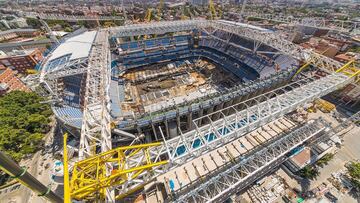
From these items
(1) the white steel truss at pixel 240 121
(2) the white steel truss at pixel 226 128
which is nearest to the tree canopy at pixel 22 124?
(2) the white steel truss at pixel 226 128

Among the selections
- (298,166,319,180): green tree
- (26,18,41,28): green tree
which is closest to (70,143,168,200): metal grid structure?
(298,166,319,180): green tree

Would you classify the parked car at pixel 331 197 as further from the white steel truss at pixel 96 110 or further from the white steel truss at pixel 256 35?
the white steel truss at pixel 96 110

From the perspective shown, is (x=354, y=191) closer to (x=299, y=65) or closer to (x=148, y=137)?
(x=299, y=65)

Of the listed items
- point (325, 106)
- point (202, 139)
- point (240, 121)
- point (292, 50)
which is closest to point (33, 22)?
point (202, 139)

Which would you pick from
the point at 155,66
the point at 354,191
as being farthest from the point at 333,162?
the point at 155,66

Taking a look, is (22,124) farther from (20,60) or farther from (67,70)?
(20,60)

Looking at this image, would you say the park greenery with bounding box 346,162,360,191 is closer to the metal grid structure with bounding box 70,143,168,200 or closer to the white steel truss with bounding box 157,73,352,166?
the white steel truss with bounding box 157,73,352,166
